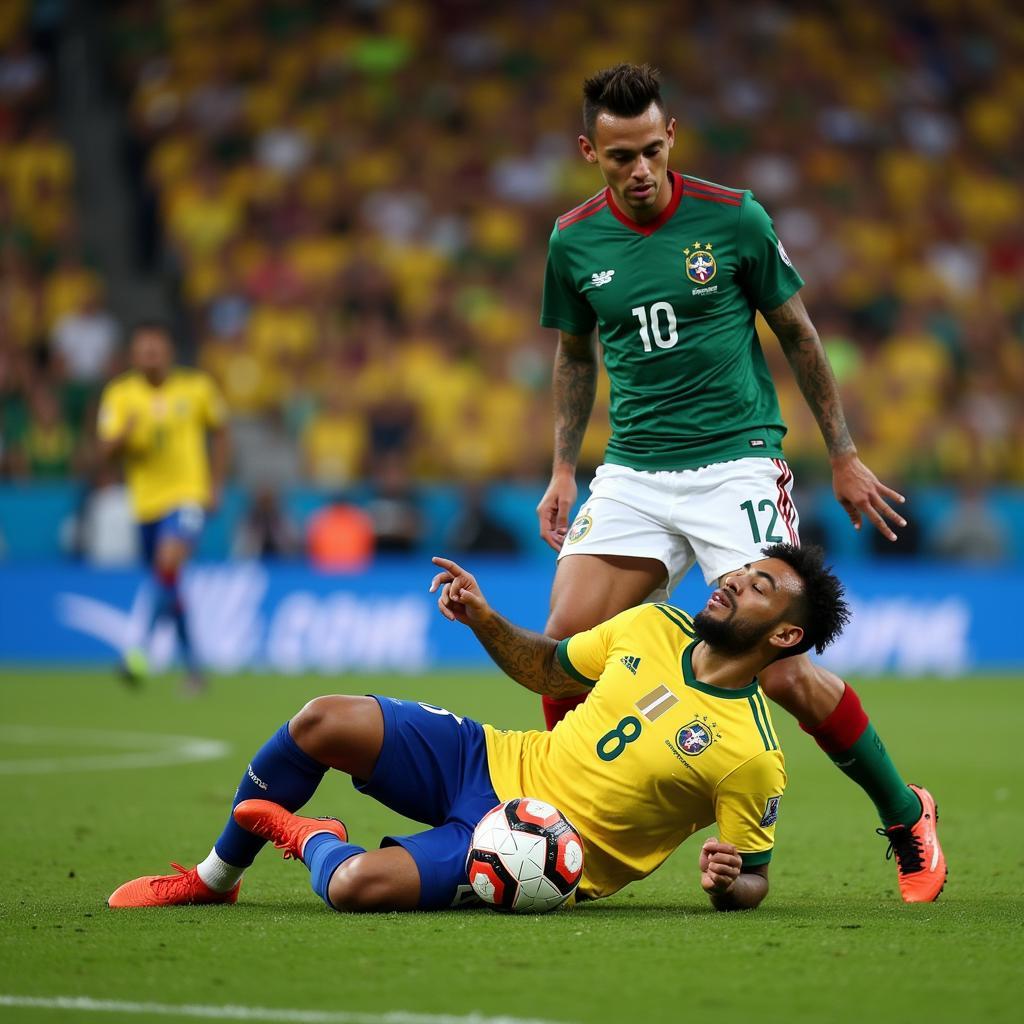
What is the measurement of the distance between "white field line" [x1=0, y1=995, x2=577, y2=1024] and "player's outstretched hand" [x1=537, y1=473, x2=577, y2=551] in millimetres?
2749

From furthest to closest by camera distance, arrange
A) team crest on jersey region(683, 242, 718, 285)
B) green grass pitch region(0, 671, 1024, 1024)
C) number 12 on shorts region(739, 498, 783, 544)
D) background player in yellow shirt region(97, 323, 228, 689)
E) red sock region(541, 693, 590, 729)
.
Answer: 1. background player in yellow shirt region(97, 323, 228, 689)
2. team crest on jersey region(683, 242, 718, 285)
3. number 12 on shorts region(739, 498, 783, 544)
4. red sock region(541, 693, 590, 729)
5. green grass pitch region(0, 671, 1024, 1024)

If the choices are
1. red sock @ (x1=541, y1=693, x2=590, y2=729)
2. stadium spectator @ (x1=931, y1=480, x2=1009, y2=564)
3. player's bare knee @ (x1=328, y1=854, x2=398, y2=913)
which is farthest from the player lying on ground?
stadium spectator @ (x1=931, y1=480, x2=1009, y2=564)

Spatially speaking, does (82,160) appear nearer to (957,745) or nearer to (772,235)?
(957,745)

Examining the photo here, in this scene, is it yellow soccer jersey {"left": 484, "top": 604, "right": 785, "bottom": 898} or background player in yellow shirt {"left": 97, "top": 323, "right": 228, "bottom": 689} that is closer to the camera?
yellow soccer jersey {"left": 484, "top": 604, "right": 785, "bottom": 898}

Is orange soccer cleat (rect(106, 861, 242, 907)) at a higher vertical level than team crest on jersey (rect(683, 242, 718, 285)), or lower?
lower

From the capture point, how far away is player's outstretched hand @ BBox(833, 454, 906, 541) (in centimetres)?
529

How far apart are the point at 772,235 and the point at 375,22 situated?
15.3 metres

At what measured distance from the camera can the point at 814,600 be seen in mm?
4742

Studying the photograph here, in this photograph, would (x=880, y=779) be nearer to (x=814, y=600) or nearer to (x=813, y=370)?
(x=814, y=600)

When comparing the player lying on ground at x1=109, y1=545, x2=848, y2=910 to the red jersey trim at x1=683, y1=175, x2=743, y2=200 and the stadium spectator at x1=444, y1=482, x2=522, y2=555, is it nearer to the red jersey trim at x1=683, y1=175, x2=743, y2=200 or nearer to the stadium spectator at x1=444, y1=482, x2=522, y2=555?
the red jersey trim at x1=683, y1=175, x2=743, y2=200

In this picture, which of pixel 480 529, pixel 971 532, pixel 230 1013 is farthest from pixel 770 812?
pixel 971 532

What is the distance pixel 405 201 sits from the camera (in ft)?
60.1

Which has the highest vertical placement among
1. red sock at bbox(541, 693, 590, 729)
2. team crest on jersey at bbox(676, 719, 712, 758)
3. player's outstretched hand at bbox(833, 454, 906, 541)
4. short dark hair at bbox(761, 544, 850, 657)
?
player's outstretched hand at bbox(833, 454, 906, 541)

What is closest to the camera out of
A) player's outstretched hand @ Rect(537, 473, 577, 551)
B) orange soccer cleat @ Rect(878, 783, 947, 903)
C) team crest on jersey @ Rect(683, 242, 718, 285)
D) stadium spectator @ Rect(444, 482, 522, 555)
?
orange soccer cleat @ Rect(878, 783, 947, 903)
